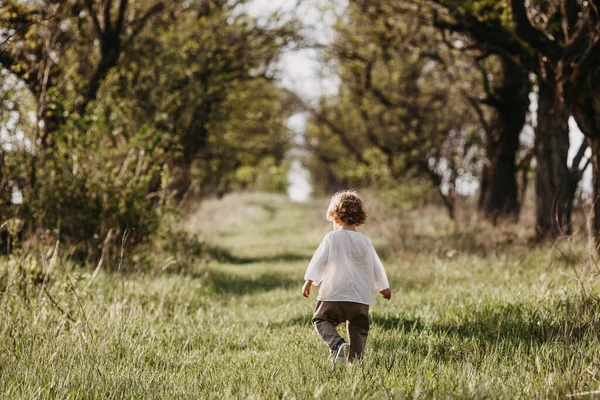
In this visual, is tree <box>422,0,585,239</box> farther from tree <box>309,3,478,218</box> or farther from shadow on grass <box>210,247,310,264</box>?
shadow on grass <box>210,247,310,264</box>

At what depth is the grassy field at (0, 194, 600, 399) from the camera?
11.1 feet

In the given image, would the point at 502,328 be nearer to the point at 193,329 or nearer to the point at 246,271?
the point at 193,329

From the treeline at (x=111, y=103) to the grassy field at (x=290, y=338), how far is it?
2.86 feet

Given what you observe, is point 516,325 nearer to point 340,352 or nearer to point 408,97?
point 340,352

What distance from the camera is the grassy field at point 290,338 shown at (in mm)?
3389

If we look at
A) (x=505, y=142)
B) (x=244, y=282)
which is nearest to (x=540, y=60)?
(x=505, y=142)

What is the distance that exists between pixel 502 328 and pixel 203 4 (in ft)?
38.7

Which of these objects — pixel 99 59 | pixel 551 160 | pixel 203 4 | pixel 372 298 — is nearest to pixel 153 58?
pixel 99 59

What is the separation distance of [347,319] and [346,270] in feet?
1.21

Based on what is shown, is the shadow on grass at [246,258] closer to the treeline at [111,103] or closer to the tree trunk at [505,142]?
the treeline at [111,103]

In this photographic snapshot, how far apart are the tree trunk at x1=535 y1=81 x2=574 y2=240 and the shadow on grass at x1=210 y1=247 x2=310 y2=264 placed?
473 cm

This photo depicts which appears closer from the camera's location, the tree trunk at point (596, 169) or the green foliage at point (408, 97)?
the tree trunk at point (596, 169)

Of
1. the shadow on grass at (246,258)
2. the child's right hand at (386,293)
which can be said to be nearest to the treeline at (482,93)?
the child's right hand at (386,293)

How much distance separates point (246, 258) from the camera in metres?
12.8
